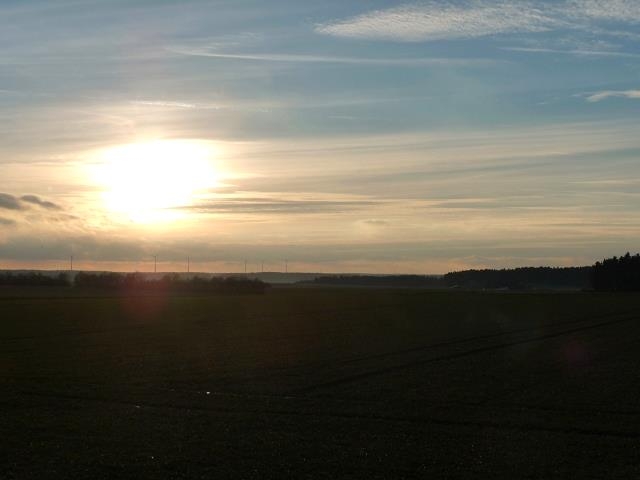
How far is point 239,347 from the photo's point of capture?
37.5 m

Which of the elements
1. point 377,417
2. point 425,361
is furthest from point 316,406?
point 425,361

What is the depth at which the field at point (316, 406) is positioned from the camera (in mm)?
15289

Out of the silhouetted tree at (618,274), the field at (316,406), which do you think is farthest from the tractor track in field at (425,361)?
the silhouetted tree at (618,274)

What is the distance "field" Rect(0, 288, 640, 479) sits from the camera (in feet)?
50.2

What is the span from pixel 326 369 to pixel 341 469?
14366 millimetres

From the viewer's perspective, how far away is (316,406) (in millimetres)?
21453

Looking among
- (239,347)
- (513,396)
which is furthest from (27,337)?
(513,396)

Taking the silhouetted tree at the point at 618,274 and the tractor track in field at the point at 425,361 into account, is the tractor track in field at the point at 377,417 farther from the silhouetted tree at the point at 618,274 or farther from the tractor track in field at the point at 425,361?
the silhouetted tree at the point at 618,274

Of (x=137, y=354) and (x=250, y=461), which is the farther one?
(x=137, y=354)

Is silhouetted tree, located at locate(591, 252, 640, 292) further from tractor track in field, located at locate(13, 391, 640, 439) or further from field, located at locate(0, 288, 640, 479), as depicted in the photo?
tractor track in field, located at locate(13, 391, 640, 439)

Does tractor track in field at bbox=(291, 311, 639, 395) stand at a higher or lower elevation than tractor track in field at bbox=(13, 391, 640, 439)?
higher

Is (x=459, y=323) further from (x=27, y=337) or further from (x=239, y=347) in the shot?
(x=27, y=337)

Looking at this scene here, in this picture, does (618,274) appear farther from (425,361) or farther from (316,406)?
(316,406)

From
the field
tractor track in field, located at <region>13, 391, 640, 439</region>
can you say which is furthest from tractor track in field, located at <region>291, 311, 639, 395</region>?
tractor track in field, located at <region>13, 391, 640, 439</region>
